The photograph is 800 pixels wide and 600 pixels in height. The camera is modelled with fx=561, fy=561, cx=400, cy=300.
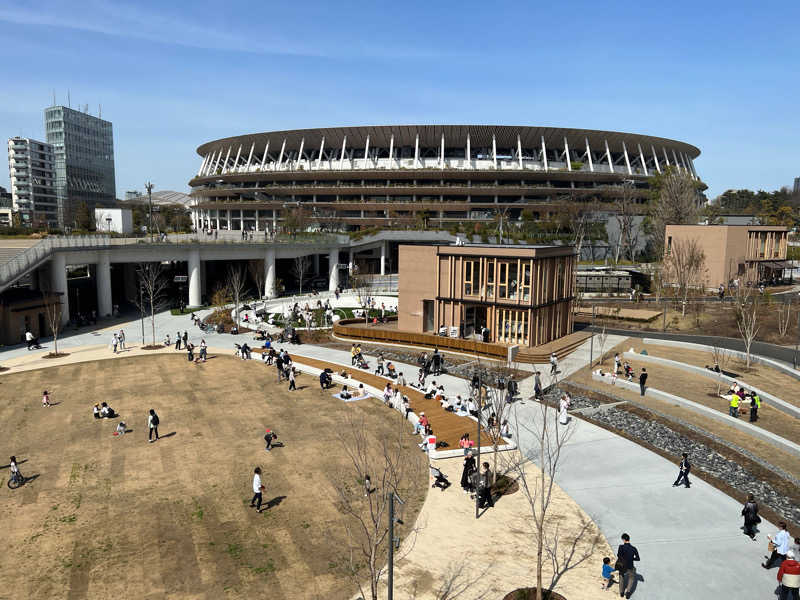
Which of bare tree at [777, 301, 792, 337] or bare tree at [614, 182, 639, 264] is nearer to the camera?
bare tree at [777, 301, 792, 337]

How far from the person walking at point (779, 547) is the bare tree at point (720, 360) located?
15351 mm

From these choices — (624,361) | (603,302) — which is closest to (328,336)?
(624,361)

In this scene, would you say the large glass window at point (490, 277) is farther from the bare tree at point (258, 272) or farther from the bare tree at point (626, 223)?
the bare tree at point (626, 223)

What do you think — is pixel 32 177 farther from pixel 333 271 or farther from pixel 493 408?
pixel 493 408

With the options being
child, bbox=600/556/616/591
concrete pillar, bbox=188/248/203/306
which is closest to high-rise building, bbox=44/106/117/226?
concrete pillar, bbox=188/248/203/306

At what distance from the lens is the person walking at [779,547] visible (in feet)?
44.5

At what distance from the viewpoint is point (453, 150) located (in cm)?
9844

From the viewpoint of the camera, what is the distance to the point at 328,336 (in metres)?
42.7

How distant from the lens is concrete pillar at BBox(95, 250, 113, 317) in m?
48.4

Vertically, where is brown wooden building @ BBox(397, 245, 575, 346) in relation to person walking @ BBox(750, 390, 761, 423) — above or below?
above

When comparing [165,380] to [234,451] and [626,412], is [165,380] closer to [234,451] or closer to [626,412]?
[234,451]

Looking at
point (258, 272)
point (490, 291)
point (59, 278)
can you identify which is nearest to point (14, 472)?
point (490, 291)

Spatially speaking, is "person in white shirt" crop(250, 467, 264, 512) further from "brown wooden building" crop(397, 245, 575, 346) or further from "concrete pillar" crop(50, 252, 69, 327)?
"concrete pillar" crop(50, 252, 69, 327)

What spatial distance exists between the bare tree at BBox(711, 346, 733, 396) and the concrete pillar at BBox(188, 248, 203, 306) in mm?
43517
